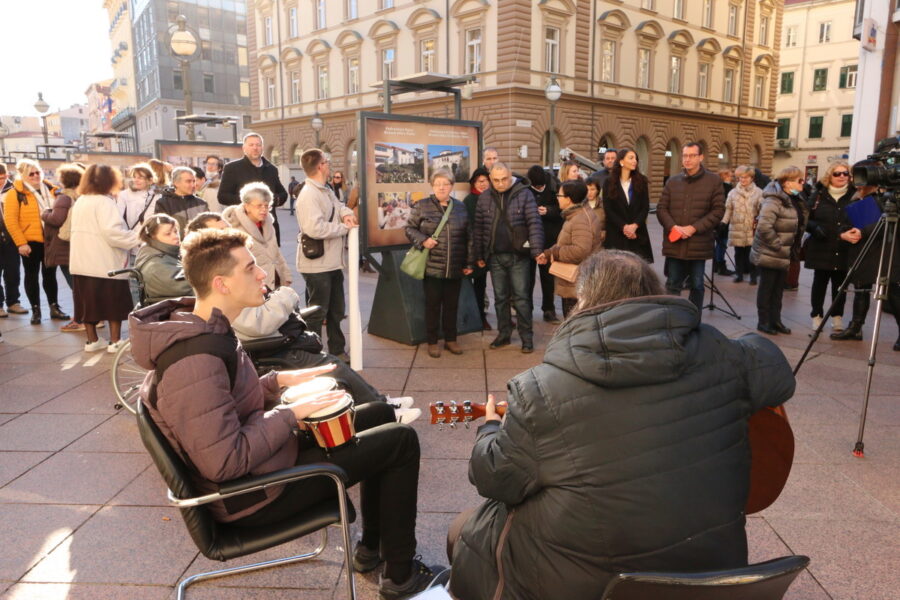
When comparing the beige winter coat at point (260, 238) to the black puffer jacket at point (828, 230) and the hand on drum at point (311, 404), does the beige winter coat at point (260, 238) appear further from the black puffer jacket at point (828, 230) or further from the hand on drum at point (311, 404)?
the black puffer jacket at point (828, 230)

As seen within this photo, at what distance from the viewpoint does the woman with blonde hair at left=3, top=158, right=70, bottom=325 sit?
8.03 meters

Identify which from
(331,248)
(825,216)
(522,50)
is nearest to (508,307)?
(331,248)

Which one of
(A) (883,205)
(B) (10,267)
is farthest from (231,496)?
(B) (10,267)

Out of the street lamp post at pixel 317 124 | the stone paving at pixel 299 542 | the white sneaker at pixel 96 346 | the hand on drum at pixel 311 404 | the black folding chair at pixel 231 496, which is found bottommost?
the stone paving at pixel 299 542

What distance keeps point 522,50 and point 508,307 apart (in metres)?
23.7

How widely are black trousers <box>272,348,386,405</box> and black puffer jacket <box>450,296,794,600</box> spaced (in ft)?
6.62

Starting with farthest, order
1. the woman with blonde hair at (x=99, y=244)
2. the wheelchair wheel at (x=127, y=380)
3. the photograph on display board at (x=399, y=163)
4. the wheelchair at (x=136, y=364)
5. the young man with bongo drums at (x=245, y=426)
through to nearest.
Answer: the photograph on display board at (x=399, y=163), the woman with blonde hair at (x=99, y=244), the wheelchair wheel at (x=127, y=380), the wheelchair at (x=136, y=364), the young man with bongo drums at (x=245, y=426)

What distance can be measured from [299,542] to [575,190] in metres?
4.35

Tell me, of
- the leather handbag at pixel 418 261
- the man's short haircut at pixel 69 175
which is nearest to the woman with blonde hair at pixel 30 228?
the man's short haircut at pixel 69 175

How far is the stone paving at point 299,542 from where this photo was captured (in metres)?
2.85

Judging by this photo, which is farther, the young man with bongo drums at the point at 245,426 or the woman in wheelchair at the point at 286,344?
the woman in wheelchair at the point at 286,344

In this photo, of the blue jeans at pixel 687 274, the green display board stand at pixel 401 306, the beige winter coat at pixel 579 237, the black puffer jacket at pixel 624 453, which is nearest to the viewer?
the black puffer jacket at pixel 624 453

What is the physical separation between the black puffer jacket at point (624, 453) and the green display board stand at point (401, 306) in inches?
198

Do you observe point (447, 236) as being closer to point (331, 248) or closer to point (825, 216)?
point (331, 248)
